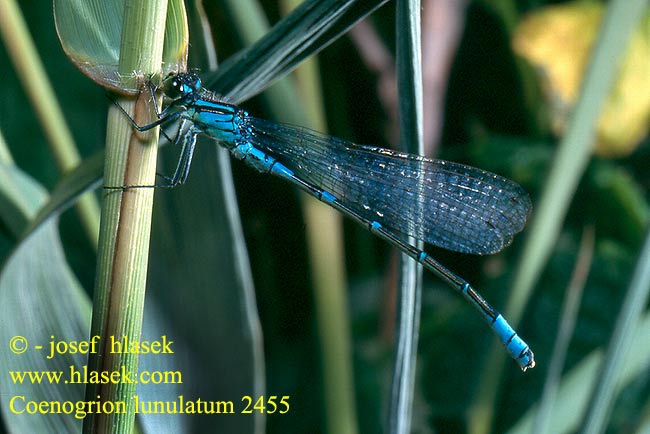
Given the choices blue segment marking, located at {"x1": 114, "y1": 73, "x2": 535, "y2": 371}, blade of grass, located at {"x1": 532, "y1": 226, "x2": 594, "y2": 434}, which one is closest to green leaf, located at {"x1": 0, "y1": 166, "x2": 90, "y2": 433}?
blue segment marking, located at {"x1": 114, "y1": 73, "x2": 535, "y2": 371}

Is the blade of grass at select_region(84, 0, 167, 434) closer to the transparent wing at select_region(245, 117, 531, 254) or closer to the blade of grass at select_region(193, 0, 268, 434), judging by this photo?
the blade of grass at select_region(193, 0, 268, 434)

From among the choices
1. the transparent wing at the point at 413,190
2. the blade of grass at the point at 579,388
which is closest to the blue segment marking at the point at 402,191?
the transparent wing at the point at 413,190

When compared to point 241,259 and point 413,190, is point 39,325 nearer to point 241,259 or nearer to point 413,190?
point 241,259

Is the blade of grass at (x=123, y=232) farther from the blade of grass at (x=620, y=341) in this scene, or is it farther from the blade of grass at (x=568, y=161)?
the blade of grass at (x=568, y=161)

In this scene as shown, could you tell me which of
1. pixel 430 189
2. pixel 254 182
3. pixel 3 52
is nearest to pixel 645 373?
pixel 430 189

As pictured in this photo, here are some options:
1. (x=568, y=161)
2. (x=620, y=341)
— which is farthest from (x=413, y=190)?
(x=620, y=341)

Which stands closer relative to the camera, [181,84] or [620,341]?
[181,84]

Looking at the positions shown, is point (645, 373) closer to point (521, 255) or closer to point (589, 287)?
point (589, 287)
